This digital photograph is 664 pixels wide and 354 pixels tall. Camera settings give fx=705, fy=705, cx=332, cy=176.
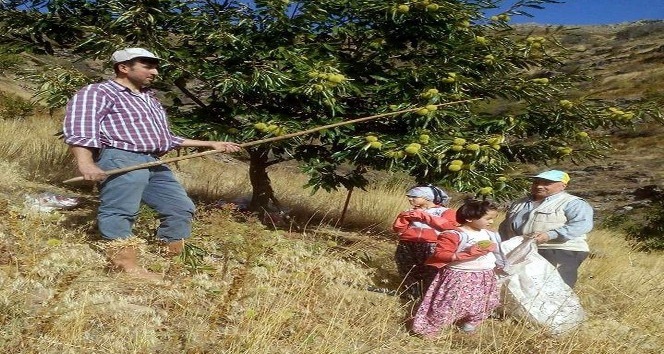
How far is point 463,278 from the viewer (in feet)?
13.6

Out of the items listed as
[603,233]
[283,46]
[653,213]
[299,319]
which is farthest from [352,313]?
[653,213]

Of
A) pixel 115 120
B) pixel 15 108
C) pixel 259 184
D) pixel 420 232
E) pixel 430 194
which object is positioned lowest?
pixel 15 108

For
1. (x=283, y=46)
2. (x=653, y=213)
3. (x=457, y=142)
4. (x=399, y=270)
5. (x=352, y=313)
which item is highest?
(x=283, y=46)

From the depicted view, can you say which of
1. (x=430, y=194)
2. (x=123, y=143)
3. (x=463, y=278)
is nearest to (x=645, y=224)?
(x=430, y=194)

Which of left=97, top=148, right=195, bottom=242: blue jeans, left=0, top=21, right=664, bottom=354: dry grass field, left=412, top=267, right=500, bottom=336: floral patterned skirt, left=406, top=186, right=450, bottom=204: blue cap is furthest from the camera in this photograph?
left=406, top=186, right=450, bottom=204: blue cap

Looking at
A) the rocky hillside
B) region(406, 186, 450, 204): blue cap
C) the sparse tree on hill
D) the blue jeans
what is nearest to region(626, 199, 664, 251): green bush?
the rocky hillside

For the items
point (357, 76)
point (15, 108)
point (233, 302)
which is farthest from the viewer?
point (15, 108)

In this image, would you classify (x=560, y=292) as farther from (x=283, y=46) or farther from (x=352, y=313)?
(x=283, y=46)

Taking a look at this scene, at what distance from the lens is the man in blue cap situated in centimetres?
481

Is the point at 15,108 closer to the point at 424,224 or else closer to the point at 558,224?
the point at 424,224

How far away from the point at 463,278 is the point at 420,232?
0.62 metres

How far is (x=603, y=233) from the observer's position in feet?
35.0

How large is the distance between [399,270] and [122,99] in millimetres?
2275

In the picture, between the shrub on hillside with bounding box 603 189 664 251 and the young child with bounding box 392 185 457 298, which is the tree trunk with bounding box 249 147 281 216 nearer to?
the young child with bounding box 392 185 457 298
